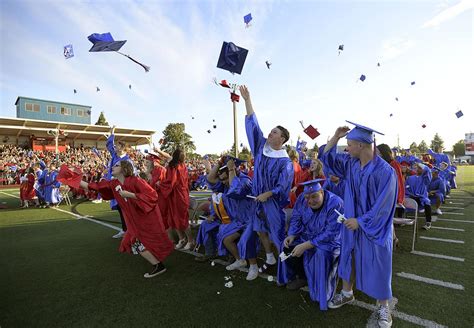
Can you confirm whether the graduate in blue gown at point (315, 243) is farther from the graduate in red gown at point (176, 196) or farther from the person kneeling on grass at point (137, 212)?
the graduate in red gown at point (176, 196)

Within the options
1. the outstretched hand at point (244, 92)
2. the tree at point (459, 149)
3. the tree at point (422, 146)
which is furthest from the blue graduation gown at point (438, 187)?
the tree at point (459, 149)

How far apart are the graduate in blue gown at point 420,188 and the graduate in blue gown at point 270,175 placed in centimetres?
469

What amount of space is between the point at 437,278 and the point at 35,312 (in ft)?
17.0

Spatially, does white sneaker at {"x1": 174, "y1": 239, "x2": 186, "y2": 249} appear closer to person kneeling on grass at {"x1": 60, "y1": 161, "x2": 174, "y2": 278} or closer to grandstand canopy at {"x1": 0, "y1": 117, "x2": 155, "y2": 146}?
person kneeling on grass at {"x1": 60, "y1": 161, "x2": 174, "y2": 278}

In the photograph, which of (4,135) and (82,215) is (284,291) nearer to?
(82,215)

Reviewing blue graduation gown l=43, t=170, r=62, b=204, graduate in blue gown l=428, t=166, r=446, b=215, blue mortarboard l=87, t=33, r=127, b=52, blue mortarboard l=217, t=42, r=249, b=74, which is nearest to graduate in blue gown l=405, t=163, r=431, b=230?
graduate in blue gown l=428, t=166, r=446, b=215

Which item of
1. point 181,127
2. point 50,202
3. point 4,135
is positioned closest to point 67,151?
point 4,135

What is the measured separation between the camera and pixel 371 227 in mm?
2609

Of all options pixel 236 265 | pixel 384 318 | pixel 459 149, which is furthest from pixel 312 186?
pixel 459 149

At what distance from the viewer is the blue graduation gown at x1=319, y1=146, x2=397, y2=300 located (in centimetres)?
259

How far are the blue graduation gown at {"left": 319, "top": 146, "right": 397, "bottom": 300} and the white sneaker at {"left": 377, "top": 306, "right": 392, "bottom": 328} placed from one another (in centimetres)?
15

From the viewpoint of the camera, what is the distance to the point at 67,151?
37531 millimetres

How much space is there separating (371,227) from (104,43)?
6194mm

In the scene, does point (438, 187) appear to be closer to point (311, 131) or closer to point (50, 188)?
point (311, 131)
